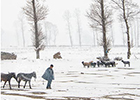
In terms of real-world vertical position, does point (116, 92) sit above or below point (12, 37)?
below

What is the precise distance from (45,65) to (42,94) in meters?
13.5

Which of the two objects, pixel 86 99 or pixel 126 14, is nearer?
pixel 86 99

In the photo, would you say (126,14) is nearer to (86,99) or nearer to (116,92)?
(116,92)

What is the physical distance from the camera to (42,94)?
1266cm

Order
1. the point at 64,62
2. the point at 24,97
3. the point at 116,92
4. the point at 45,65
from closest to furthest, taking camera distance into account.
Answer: the point at 24,97, the point at 116,92, the point at 45,65, the point at 64,62

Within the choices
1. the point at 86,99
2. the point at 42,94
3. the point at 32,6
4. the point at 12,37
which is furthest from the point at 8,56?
the point at 12,37

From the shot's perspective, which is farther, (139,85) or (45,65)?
(45,65)

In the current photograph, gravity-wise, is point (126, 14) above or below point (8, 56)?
above

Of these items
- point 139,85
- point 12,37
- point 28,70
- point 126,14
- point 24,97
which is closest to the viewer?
point 24,97

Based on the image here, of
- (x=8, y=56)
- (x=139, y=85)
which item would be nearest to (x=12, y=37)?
(x=8, y=56)

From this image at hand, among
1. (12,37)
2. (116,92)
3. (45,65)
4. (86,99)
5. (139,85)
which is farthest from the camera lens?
(12,37)

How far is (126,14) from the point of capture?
31.3 metres

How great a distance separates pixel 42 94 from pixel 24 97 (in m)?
1.09

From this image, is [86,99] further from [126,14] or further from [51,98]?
[126,14]
